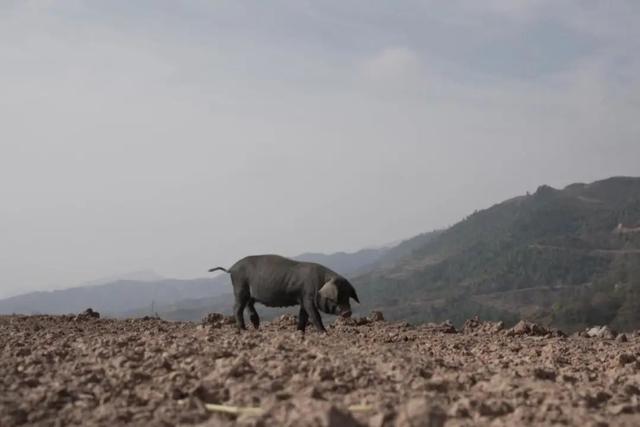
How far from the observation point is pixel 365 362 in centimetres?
663

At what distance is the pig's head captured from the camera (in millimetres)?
12117

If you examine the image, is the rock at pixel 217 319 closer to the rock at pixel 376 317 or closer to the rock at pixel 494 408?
the rock at pixel 376 317

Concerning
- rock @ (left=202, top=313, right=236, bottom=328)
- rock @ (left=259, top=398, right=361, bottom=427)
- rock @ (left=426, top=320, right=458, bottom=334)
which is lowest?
rock @ (left=426, top=320, right=458, bottom=334)

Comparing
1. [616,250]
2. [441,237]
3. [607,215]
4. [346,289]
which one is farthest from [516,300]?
[346,289]

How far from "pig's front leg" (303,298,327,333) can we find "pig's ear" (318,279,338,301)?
13.9 inches

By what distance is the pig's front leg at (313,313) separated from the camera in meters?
12.1

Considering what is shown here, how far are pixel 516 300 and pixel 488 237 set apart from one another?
2205 inches

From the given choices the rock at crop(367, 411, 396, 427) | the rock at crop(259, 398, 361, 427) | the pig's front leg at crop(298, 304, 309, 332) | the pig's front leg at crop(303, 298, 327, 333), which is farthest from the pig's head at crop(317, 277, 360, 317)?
the rock at crop(367, 411, 396, 427)

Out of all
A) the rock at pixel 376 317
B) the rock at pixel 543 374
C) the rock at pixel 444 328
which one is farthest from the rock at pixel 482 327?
the rock at pixel 543 374

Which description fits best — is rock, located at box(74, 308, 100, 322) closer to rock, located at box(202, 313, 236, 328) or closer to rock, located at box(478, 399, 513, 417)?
rock, located at box(202, 313, 236, 328)

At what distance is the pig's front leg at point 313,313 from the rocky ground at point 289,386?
12.2 feet

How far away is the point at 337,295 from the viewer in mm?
12070

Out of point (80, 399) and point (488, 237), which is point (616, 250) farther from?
point (80, 399)

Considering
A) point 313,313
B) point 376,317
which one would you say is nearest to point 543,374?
point 313,313
